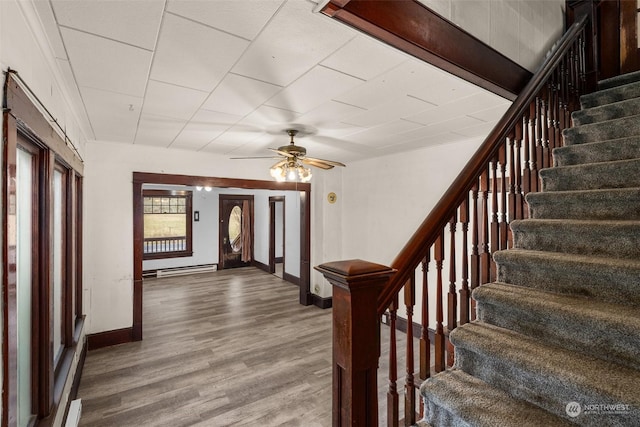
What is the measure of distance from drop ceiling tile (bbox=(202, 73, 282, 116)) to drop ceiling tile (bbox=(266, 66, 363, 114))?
10cm

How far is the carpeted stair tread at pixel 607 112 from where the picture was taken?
7.37ft

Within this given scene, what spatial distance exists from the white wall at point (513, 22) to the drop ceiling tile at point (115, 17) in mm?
1419

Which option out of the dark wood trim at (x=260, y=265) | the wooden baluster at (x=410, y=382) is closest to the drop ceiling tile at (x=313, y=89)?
the wooden baluster at (x=410, y=382)

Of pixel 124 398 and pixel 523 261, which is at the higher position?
pixel 523 261

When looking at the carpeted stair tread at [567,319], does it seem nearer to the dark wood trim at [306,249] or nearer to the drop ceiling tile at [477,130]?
the drop ceiling tile at [477,130]

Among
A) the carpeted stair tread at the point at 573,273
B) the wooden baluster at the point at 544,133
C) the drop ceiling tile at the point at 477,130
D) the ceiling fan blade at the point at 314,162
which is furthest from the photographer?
the ceiling fan blade at the point at 314,162

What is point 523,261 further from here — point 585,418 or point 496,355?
point 585,418

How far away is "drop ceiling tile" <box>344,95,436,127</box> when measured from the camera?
8.15 ft

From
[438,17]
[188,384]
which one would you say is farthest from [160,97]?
[188,384]

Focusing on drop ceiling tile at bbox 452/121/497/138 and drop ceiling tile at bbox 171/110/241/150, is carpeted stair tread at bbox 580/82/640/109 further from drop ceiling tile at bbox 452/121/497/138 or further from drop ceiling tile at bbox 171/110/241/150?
drop ceiling tile at bbox 171/110/241/150

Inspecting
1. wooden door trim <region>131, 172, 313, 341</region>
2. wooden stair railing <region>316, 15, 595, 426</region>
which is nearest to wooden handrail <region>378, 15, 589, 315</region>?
wooden stair railing <region>316, 15, 595, 426</region>

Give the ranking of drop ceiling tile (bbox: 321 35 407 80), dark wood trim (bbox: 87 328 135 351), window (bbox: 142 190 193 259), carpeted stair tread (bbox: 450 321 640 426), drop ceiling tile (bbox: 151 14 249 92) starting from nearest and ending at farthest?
carpeted stair tread (bbox: 450 321 640 426) → drop ceiling tile (bbox: 151 14 249 92) → drop ceiling tile (bbox: 321 35 407 80) → dark wood trim (bbox: 87 328 135 351) → window (bbox: 142 190 193 259)

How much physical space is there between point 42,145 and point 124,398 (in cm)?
236

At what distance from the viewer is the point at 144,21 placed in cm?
145
